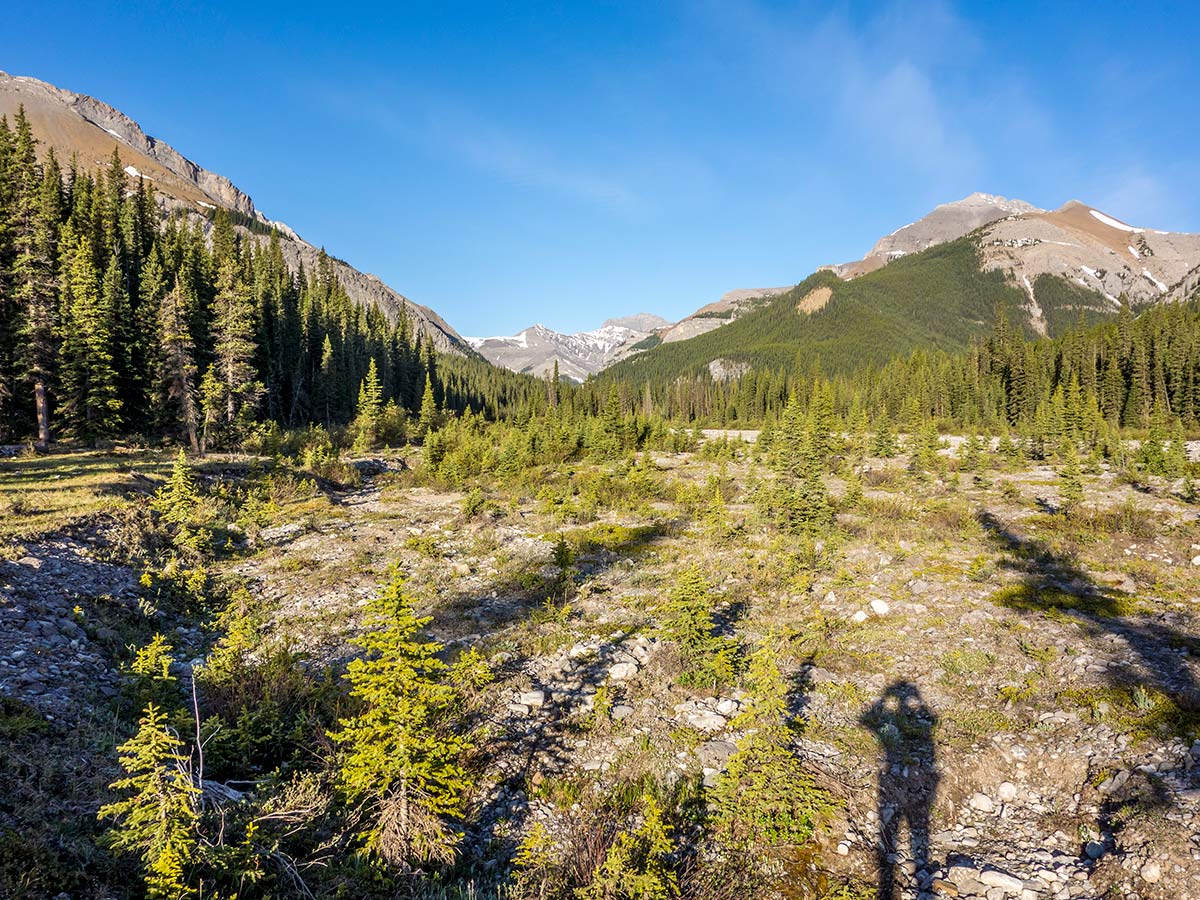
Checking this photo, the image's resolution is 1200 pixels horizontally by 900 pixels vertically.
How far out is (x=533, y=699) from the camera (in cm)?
970

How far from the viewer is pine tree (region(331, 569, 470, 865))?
5969 mm

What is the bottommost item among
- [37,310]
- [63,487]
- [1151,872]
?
[1151,872]

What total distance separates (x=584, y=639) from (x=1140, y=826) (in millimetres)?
9082

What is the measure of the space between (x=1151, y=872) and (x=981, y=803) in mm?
1817

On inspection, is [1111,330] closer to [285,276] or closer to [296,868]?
[296,868]

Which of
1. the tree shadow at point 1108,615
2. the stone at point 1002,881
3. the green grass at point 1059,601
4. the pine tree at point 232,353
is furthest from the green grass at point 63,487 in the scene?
the green grass at point 1059,601

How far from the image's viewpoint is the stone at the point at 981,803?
7.14 metres

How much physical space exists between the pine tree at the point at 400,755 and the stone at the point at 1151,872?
719 centimetres

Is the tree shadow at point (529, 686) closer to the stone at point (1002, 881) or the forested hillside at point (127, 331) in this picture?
the stone at point (1002, 881)

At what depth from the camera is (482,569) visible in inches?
705

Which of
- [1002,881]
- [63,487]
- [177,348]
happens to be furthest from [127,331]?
[1002,881]

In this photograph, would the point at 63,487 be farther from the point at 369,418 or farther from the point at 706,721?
the point at 369,418

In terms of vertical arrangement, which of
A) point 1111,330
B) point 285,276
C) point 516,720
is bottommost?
point 516,720

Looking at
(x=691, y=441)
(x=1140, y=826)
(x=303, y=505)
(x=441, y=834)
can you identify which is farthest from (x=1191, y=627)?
(x=691, y=441)
